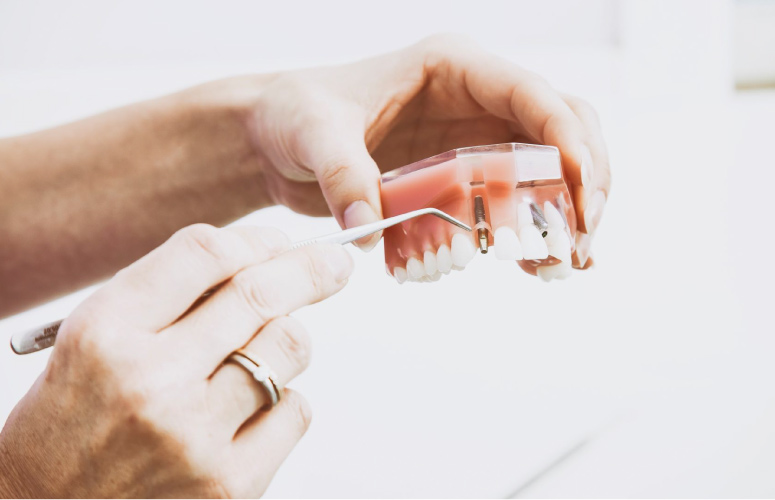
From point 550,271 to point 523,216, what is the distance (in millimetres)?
132

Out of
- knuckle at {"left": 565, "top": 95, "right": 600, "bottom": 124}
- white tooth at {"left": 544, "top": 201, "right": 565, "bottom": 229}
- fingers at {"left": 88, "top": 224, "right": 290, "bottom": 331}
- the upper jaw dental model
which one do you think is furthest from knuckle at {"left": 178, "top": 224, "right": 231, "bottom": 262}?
knuckle at {"left": 565, "top": 95, "right": 600, "bottom": 124}

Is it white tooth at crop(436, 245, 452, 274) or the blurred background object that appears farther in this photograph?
the blurred background object

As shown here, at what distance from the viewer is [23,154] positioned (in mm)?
905

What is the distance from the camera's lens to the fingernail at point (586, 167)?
0.76 m

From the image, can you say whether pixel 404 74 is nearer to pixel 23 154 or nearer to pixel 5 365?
pixel 23 154

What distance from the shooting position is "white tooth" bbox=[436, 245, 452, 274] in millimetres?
671

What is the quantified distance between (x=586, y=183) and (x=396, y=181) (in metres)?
0.26

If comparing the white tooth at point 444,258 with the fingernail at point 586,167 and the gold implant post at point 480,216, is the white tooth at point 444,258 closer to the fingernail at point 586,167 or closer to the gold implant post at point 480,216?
the gold implant post at point 480,216

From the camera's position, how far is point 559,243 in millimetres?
697

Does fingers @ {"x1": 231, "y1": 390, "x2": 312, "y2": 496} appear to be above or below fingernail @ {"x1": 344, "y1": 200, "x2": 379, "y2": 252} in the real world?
below

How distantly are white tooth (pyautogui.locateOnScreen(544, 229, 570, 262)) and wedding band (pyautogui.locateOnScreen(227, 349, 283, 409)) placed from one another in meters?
0.38

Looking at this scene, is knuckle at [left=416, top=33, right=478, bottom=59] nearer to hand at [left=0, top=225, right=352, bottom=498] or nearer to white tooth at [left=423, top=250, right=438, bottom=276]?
white tooth at [left=423, top=250, right=438, bottom=276]

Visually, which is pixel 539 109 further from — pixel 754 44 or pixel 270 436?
pixel 754 44

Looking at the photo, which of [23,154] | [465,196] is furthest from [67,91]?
[465,196]
